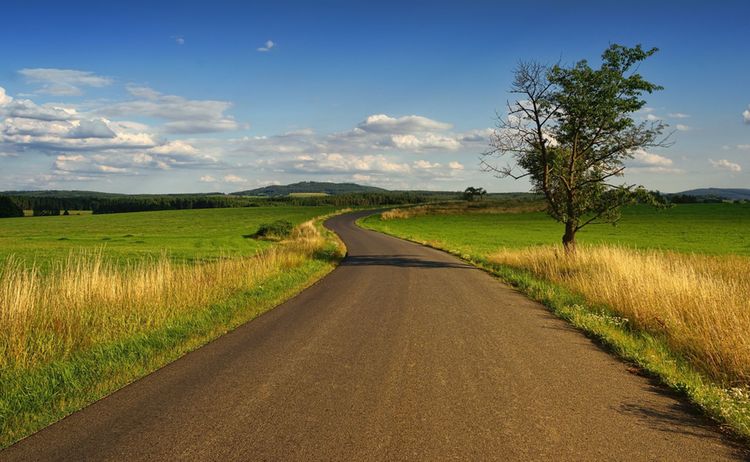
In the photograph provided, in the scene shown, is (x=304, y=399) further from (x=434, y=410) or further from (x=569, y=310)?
(x=569, y=310)

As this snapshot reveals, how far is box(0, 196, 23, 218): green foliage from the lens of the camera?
347ft

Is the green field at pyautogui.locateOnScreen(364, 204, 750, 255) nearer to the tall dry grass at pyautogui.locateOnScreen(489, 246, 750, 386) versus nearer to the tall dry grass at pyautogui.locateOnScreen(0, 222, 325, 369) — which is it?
the tall dry grass at pyautogui.locateOnScreen(489, 246, 750, 386)

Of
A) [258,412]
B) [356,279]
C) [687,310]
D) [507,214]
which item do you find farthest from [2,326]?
[507,214]

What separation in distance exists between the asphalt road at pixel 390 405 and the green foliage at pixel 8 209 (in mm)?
126404

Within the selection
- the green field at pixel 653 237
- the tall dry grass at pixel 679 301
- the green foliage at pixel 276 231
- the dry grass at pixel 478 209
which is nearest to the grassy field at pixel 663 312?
the tall dry grass at pixel 679 301

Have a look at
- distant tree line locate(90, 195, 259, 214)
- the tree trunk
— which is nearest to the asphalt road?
the tree trunk

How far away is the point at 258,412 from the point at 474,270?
50.1 ft

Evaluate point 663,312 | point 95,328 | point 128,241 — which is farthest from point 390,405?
point 128,241

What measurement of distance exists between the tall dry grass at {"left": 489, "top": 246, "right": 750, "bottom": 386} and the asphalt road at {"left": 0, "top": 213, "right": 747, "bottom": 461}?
147 cm

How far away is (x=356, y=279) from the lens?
639 inches

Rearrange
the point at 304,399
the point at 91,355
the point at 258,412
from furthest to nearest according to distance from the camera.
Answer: the point at 91,355, the point at 304,399, the point at 258,412

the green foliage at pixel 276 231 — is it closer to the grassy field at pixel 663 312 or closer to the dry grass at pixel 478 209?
the grassy field at pixel 663 312

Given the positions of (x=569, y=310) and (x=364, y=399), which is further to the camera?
(x=569, y=310)

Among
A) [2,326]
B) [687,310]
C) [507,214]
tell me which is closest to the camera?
[2,326]
